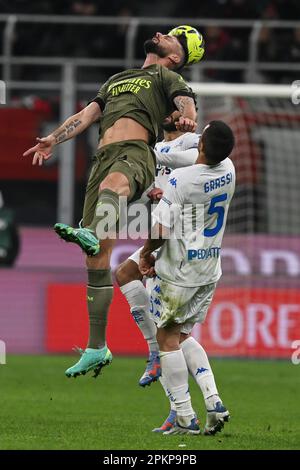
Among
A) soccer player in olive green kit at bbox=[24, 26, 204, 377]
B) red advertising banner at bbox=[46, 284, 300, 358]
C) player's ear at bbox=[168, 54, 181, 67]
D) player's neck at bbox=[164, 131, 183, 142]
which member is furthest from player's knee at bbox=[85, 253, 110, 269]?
red advertising banner at bbox=[46, 284, 300, 358]

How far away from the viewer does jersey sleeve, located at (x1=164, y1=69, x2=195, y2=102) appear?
9.37 metres

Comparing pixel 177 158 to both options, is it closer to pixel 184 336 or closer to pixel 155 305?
pixel 155 305

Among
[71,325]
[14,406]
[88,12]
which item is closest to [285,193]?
[71,325]

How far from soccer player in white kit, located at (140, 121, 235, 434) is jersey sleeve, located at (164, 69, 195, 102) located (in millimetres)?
425

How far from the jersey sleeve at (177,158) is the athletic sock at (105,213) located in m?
1.24

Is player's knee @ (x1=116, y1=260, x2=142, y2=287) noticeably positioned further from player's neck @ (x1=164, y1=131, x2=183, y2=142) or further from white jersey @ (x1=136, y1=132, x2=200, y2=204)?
player's neck @ (x1=164, y1=131, x2=183, y2=142)

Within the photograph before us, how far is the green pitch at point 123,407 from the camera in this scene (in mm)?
8641

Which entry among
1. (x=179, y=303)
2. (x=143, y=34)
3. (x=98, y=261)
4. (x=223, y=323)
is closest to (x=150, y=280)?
(x=179, y=303)

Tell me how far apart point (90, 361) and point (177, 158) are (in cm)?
201

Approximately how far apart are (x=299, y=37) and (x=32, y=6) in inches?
192

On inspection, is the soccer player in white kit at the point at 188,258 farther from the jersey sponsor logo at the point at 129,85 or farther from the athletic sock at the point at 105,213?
the jersey sponsor logo at the point at 129,85

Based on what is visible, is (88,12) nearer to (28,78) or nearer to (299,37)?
(28,78)

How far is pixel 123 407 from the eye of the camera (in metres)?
11.8

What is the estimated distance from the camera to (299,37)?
64.4ft
